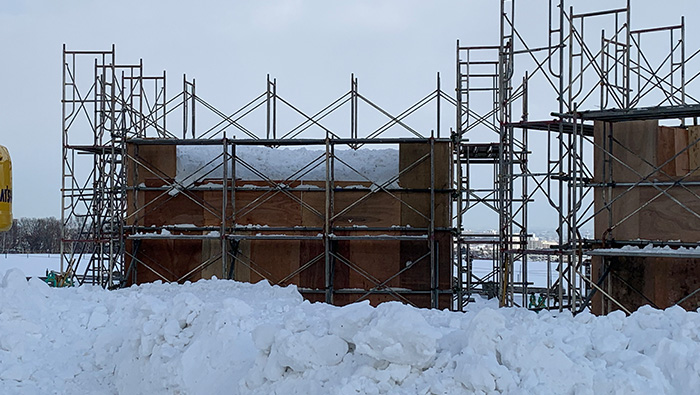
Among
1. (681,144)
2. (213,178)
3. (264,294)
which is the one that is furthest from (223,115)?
(681,144)

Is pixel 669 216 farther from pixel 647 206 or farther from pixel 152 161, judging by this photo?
pixel 152 161

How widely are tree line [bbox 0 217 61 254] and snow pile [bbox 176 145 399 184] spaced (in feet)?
207

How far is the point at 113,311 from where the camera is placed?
32.6ft

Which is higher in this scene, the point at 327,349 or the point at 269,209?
the point at 269,209

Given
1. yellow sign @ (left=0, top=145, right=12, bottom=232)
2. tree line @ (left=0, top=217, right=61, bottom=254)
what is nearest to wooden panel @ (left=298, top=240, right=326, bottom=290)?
yellow sign @ (left=0, top=145, right=12, bottom=232)

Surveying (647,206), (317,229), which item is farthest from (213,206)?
(647,206)

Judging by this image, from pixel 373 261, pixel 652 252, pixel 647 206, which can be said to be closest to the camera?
pixel 652 252

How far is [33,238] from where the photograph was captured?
77.2 metres

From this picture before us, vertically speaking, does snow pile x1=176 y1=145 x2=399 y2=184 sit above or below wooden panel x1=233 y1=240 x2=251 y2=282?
above

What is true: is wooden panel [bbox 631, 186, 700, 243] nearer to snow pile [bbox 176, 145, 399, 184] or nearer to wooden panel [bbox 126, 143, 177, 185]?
snow pile [bbox 176, 145, 399, 184]

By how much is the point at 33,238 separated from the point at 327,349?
79722 mm

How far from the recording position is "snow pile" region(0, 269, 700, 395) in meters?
6.12

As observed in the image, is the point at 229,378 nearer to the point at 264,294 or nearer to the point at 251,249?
the point at 264,294

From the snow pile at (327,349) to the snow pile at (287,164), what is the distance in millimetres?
5798
